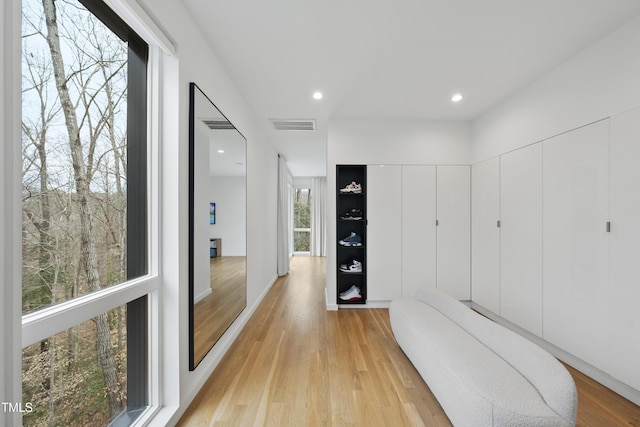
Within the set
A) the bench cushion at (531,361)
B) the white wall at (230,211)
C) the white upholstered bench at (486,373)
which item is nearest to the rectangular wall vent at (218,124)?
the white wall at (230,211)

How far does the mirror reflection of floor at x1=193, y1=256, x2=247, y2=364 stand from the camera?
1825mm

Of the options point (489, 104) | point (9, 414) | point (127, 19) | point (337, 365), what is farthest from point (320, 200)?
point (9, 414)

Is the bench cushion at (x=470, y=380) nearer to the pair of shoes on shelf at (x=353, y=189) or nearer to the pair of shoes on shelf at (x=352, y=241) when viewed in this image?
the pair of shoes on shelf at (x=352, y=241)

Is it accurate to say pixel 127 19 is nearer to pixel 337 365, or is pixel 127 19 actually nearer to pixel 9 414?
pixel 9 414

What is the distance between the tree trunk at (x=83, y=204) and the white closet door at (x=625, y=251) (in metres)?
3.07

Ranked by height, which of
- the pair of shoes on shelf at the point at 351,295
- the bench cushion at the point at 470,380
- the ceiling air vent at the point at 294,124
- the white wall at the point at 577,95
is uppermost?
the ceiling air vent at the point at 294,124

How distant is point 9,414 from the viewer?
2.53 ft

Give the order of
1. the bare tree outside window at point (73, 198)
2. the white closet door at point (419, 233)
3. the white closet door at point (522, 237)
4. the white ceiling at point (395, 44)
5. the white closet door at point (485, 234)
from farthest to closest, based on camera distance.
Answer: the white closet door at point (419, 233) < the white closet door at point (485, 234) < the white closet door at point (522, 237) < the white ceiling at point (395, 44) < the bare tree outside window at point (73, 198)

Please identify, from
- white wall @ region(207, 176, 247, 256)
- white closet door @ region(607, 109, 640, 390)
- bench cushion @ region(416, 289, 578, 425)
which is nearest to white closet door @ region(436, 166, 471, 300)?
bench cushion @ region(416, 289, 578, 425)

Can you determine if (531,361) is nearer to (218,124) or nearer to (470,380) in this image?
(470,380)

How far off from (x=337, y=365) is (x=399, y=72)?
8.55ft

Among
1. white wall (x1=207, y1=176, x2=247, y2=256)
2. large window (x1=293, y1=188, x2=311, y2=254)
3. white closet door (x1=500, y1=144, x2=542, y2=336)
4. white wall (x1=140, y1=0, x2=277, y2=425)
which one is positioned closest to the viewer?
white wall (x1=140, y1=0, x2=277, y2=425)

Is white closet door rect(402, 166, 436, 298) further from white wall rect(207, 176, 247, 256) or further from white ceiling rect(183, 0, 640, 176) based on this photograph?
white wall rect(207, 176, 247, 256)

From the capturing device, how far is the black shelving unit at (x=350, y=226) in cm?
352
